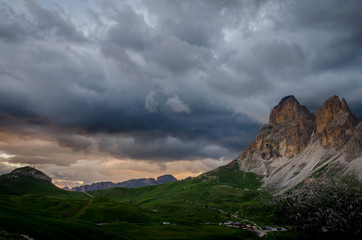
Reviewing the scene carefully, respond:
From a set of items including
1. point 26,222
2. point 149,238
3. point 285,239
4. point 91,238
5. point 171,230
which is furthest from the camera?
point 285,239

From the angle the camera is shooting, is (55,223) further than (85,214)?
No

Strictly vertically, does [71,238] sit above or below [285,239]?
above

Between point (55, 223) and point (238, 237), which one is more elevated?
point (55, 223)

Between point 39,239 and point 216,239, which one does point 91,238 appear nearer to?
point 39,239

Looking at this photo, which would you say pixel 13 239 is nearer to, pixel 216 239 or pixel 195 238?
pixel 195 238

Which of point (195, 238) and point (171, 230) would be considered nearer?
point (195, 238)

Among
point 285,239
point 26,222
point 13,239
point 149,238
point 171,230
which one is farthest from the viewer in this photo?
point 285,239

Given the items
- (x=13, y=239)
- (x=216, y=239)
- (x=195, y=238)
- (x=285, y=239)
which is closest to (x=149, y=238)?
(x=195, y=238)

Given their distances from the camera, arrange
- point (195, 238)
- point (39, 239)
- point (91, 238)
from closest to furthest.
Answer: point (39, 239) < point (91, 238) < point (195, 238)

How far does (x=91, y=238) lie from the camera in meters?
106

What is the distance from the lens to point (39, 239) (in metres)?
86.1

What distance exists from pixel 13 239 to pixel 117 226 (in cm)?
9424

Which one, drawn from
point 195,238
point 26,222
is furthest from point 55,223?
point 195,238

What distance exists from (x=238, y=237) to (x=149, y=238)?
212 ft
